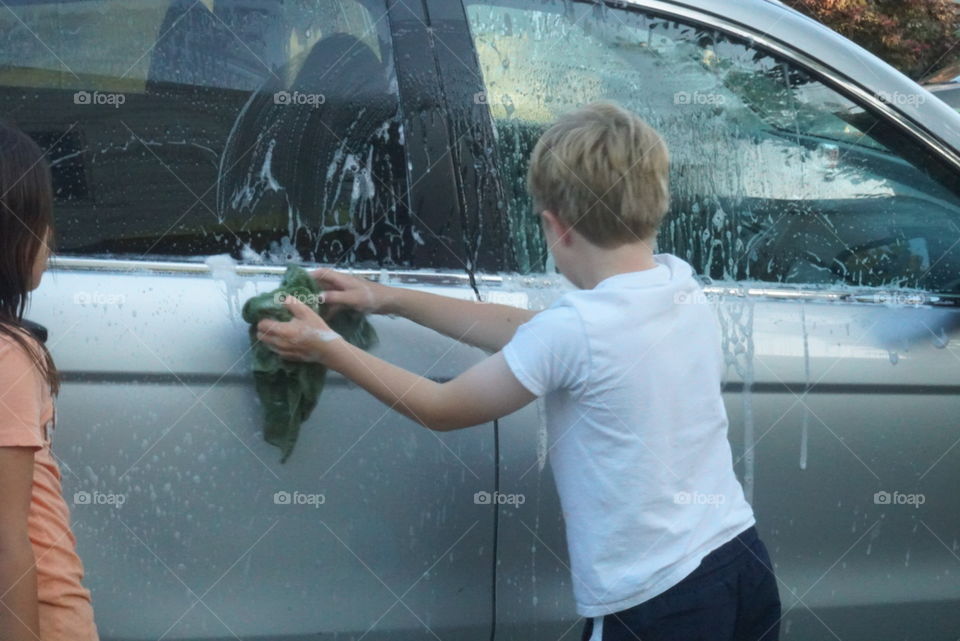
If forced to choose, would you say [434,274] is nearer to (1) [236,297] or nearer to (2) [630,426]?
(1) [236,297]

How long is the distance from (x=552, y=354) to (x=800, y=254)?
1.02m

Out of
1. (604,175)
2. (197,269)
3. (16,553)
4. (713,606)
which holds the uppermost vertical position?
(604,175)

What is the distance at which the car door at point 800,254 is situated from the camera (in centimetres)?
237

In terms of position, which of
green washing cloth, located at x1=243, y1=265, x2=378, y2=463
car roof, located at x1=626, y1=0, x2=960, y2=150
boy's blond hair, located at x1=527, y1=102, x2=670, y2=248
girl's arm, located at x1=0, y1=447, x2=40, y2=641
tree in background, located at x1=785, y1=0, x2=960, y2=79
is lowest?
girl's arm, located at x1=0, y1=447, x2=40, y2=641

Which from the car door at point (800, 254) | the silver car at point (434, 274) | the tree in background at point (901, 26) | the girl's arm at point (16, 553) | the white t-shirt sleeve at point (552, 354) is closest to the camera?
the girl's arm at point (16, 553)

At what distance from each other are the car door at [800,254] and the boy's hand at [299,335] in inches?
19.8

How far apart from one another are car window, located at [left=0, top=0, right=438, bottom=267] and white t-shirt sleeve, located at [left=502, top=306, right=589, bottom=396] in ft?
1.70

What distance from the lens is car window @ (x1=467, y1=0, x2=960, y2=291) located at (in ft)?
7.77

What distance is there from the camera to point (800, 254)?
254 cm

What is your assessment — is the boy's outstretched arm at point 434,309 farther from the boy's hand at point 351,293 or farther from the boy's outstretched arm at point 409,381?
the boy's outstretched arm at point 409,381

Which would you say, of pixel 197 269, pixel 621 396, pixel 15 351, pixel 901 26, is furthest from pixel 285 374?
pixel 901 26

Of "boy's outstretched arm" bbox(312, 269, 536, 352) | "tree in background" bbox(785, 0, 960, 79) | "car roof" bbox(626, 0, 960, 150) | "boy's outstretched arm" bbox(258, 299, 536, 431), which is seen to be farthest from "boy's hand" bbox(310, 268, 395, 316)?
"tree in background" bbox(785, 0, 960, 79)

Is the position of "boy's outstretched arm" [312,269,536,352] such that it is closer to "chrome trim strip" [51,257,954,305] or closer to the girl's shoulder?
"chrome trim strip" [51,257,954,305]

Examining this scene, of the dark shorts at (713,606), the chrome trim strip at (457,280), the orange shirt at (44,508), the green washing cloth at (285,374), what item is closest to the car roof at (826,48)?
the chrome trim strip at (457,280)
